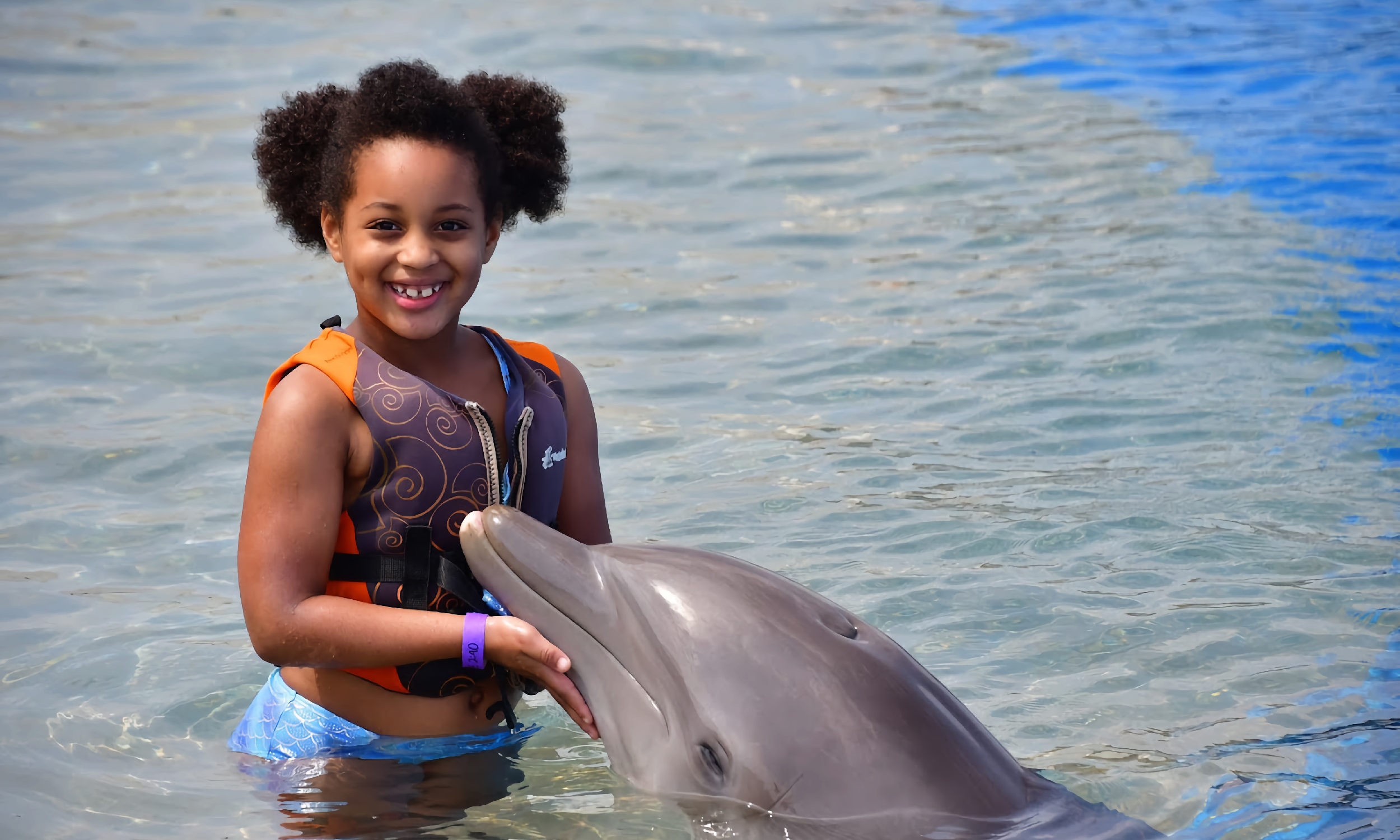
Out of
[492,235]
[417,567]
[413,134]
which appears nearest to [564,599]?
[417,567]

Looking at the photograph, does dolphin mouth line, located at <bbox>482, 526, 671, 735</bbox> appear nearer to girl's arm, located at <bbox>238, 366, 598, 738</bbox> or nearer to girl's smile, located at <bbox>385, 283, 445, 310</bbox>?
girl's arm, located at <bbox>238, 366, 598, 738</bbox>

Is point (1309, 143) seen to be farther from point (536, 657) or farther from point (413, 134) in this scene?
point (536, 657)

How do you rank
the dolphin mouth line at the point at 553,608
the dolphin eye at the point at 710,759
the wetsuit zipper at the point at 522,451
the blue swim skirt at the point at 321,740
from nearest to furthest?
1. the dolphin eye at the point at 710,759
2. the dolphin mouth line at the point at 553,608
3. the blue swim skirt at the point at 321,740
4. the wetsuit zipper at the point at 522,451

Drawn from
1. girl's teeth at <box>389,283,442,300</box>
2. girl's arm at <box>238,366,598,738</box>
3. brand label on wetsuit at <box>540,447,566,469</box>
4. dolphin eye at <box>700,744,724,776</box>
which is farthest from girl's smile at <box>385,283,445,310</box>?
dolphin eye at <box>700,744,724,776</box>

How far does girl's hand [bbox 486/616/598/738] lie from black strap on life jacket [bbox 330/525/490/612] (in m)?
0.22

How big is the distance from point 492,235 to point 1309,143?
426 inches

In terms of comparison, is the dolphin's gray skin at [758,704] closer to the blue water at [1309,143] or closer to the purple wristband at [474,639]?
the purple wristband at [474,639]

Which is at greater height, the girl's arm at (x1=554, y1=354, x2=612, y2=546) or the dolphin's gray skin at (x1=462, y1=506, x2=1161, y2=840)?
the girl's arm at (x1=554, y1=354, x2=612, y2=546)

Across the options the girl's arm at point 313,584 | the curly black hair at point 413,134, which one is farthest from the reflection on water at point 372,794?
the curly black hair at point 413,134

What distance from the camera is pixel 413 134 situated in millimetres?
3570

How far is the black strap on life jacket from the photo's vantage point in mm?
3588

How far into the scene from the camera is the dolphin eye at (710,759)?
10.3 feet

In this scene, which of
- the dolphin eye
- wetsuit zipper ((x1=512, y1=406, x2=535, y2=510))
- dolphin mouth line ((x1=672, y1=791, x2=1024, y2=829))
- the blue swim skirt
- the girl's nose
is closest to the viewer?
dolphin mouth line ((x1=672, y1=791, x2=1024, y2=829))

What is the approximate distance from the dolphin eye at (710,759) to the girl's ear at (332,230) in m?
1.49
